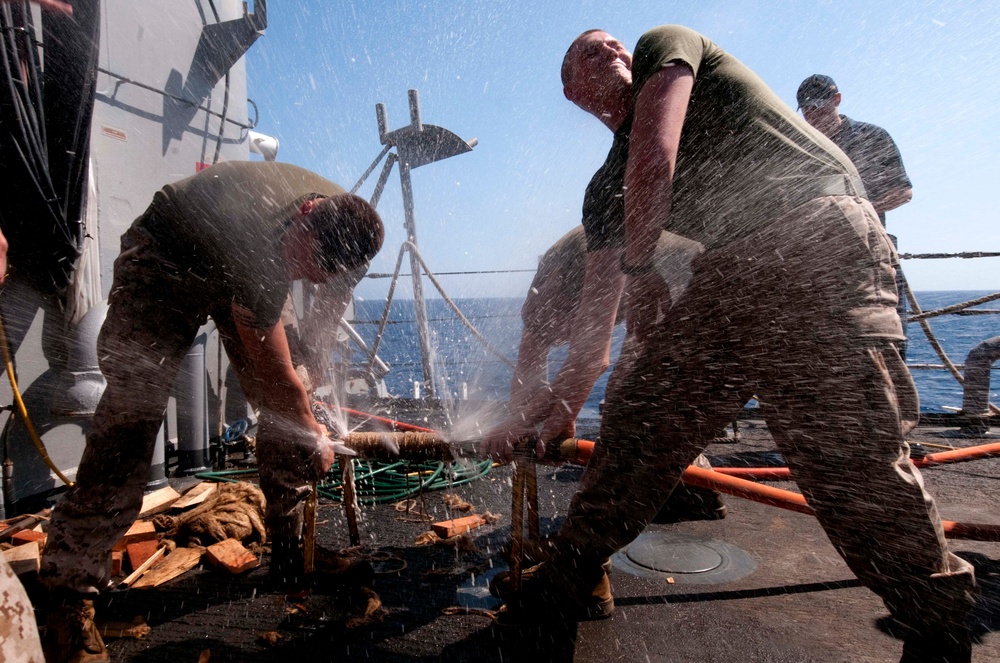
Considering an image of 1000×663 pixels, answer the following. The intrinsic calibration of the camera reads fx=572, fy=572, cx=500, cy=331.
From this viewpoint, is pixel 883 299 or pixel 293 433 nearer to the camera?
pixel 883 299

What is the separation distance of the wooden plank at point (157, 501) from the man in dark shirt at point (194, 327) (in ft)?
4.18

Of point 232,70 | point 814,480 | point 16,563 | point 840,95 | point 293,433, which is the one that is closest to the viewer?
point 814,480

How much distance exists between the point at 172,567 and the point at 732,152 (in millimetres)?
3154

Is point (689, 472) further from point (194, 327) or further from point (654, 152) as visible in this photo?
point (194, 327)

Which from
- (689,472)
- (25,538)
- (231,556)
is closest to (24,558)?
(25,538)

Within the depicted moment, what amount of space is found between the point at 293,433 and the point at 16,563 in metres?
1.59

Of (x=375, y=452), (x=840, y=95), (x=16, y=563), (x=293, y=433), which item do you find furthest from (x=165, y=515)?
(x=840, y=95)

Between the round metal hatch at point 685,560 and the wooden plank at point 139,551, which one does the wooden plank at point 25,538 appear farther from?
the round metal hatch at point 685,560

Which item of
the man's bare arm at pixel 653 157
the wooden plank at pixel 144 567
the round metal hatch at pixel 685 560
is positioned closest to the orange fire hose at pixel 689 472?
the round metal hatch at pixel 685 560

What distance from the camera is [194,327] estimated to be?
2.59 metres

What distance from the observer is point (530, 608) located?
2322 millimetres

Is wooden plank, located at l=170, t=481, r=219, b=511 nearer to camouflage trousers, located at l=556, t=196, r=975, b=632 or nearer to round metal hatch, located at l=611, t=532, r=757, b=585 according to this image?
round metal hatch, located at l=611, t=532, r=757, b=585

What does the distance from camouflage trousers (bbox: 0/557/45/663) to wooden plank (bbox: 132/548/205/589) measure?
219 cm

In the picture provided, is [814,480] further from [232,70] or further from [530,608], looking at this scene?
[232,70]
